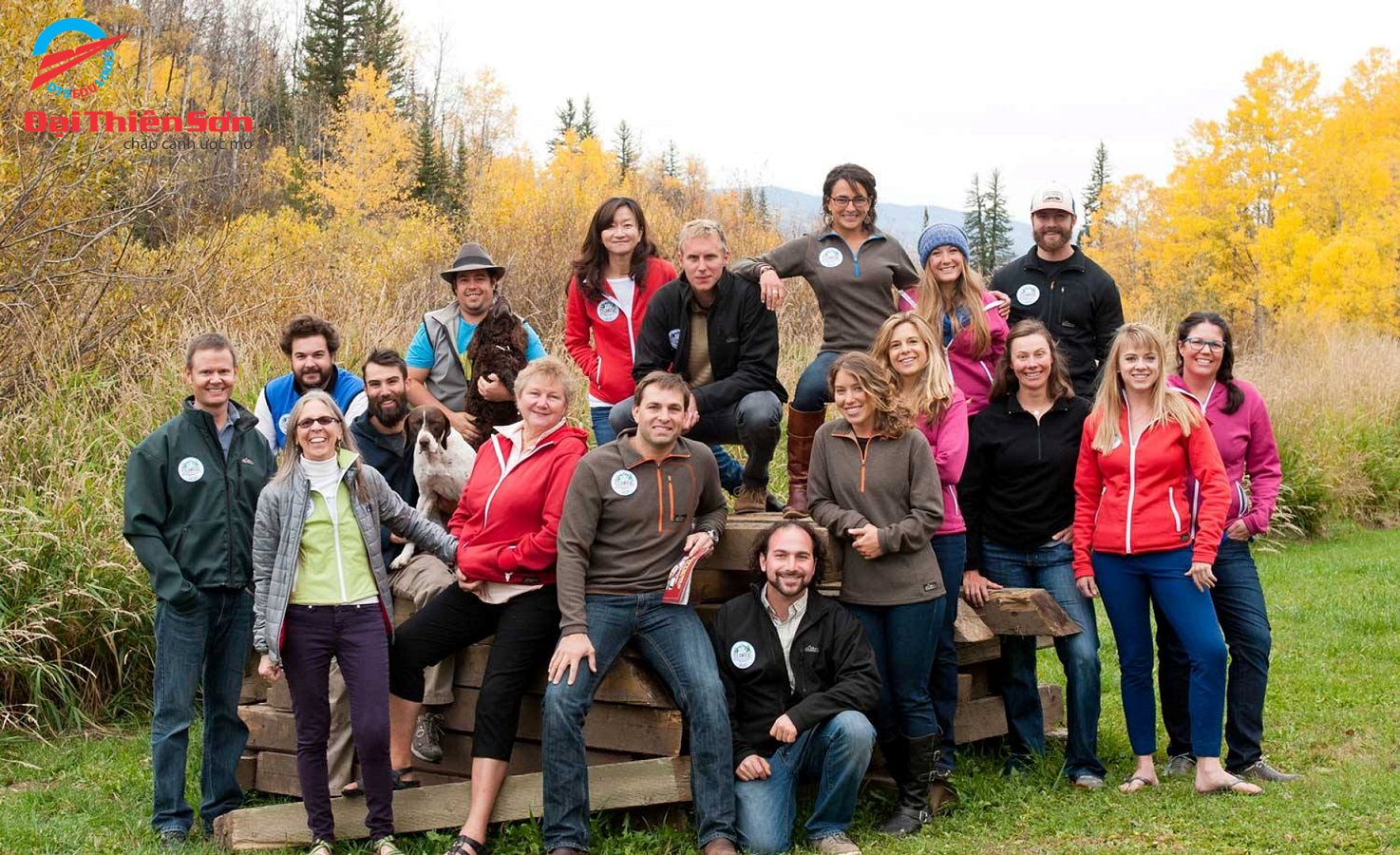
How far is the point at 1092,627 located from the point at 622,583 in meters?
2.16

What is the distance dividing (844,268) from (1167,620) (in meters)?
2.20

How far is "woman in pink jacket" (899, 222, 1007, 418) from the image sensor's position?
18.9 ft

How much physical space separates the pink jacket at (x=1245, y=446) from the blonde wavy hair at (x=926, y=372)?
3.57ft

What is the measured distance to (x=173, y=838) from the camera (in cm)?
505

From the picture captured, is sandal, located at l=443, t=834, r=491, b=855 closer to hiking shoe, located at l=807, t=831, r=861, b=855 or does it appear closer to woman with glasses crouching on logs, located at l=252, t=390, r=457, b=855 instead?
woman with glasses crouching on logs, located at l=252, t=390, r=457, b=855

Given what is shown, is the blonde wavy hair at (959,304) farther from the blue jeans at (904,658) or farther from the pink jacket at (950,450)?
the blue jeans at (904,658)

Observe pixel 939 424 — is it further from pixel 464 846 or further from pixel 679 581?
pixel 464 846

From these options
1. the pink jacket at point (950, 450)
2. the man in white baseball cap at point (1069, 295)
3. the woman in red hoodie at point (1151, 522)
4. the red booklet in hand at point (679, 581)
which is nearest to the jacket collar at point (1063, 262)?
the man in white baseball cap at point (1069, 295)

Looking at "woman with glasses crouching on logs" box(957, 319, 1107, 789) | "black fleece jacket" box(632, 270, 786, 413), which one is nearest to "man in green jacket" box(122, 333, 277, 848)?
"black fleece jacket" box(632, 270, 786, 413)

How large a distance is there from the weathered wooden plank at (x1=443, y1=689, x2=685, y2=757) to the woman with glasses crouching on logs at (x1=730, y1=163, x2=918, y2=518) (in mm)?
1325

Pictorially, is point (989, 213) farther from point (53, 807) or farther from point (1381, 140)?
point (53, 807)

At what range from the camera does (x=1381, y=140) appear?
33000 mm

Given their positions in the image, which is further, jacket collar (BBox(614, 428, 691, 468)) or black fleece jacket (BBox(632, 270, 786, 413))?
black fleece jacket (BBox(632, 270, 786, 413))

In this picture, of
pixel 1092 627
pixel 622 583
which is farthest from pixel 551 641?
pixel 1092 627
